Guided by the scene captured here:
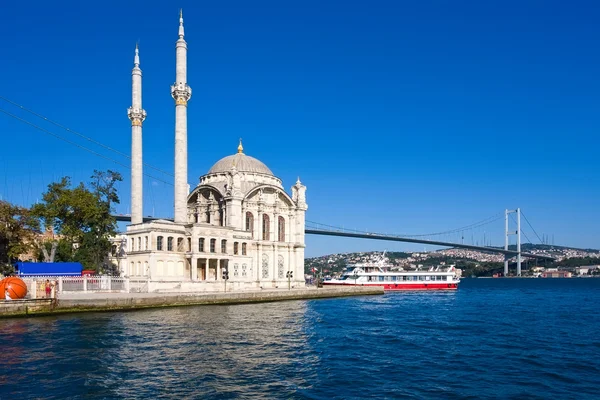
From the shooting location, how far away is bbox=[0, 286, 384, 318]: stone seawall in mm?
28891

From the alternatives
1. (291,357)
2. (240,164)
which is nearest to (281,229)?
(240,164)

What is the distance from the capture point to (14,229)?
44406mm

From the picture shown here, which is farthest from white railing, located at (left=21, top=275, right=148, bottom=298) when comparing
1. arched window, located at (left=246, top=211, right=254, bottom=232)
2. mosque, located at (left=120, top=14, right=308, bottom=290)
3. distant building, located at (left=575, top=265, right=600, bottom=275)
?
distant building, located at (left=575, top=265, right=600, bottom=275)

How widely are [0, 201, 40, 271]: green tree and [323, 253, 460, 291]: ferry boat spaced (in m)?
37.6

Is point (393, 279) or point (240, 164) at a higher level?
point (240, 164)

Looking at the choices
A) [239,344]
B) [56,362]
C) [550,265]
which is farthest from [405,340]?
[550,265]

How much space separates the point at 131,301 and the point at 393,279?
4667 cm

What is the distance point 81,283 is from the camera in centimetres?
3778

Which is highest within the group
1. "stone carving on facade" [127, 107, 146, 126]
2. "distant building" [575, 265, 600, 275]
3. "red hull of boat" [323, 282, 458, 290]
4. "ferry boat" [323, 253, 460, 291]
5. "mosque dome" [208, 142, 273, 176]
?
"stone carving on facade" [127, 107, 146, 126]

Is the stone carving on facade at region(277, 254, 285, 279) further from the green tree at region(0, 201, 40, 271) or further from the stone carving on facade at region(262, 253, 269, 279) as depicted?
the green tree at region(0, 201, 40, 271)

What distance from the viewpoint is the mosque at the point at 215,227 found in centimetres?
4388

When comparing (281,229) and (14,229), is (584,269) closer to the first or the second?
(281,229)

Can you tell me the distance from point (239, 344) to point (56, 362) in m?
6.52

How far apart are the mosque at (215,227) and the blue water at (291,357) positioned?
42.8ft
